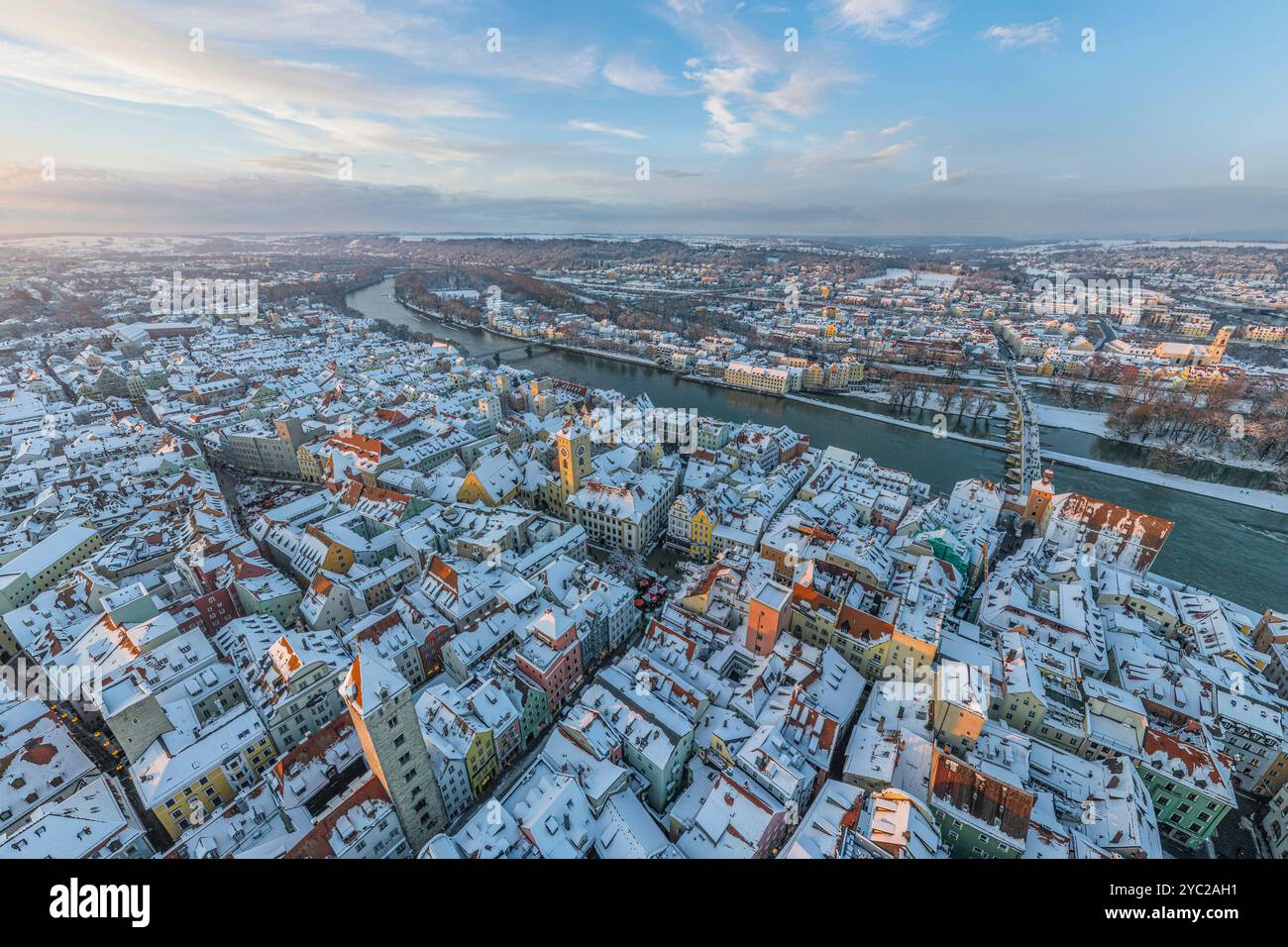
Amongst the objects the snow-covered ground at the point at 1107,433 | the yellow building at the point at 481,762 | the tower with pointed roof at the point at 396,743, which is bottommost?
the yellow building at the point at 481,762

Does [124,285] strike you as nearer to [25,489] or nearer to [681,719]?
[25,489]

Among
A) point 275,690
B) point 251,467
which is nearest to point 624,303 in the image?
point 251,467

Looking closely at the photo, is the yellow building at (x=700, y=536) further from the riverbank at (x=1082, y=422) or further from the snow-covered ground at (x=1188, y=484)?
the riverbank at (x=1082, y=422)

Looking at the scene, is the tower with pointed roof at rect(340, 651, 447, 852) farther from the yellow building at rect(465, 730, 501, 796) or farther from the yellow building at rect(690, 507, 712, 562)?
the yellow building at rect(690, 507, 712, 562)

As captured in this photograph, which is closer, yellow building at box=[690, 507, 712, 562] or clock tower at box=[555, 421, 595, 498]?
yellow building at box=[690, 507, 712, 562]

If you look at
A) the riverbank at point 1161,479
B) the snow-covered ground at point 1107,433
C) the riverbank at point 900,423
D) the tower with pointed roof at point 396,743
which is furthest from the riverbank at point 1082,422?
the tower with pointed roof at point 396,743

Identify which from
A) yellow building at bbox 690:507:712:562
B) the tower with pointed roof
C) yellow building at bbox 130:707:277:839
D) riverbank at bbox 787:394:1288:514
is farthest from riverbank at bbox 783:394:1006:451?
yellow building at bbox 130:707:277:839

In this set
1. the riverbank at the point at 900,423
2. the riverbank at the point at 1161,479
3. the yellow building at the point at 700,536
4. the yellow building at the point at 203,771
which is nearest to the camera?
the yellow building at the point at 203,771
